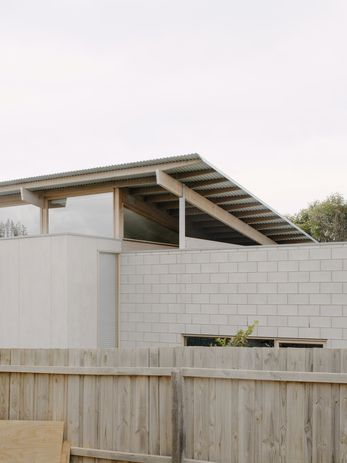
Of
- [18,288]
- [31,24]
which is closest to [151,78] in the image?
[31,24]

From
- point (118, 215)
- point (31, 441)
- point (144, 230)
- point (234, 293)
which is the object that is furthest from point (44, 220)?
point (31, 441)

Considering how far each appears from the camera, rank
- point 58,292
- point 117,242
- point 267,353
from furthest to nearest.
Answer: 1. point 117,242
2. point 58,292
3. point 267,353

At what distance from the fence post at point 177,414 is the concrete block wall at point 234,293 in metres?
4.33

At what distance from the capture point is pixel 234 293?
9.17 metres

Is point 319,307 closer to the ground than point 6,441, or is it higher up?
higher up

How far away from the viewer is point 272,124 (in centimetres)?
2753

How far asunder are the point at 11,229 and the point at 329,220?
1163 inches

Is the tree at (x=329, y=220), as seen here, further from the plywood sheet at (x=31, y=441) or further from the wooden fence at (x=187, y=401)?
the plywood sheet at (x=31, y=441)

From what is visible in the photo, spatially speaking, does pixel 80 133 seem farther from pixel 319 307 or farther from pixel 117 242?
pixel 319 307

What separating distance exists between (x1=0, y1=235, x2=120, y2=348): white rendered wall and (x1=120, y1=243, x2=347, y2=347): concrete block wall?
895mm

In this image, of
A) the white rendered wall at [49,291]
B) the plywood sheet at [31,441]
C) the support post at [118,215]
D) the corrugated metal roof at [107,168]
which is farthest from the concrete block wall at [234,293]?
the plywood sheet at [31,441]

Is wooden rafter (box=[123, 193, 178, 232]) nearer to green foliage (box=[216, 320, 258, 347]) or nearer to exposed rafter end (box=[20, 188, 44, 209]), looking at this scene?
exposed rafter end (box=[20, 188, 44, 209])

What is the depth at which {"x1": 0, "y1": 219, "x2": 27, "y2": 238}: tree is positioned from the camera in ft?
40.3

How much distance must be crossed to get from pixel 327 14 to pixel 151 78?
818 cm
